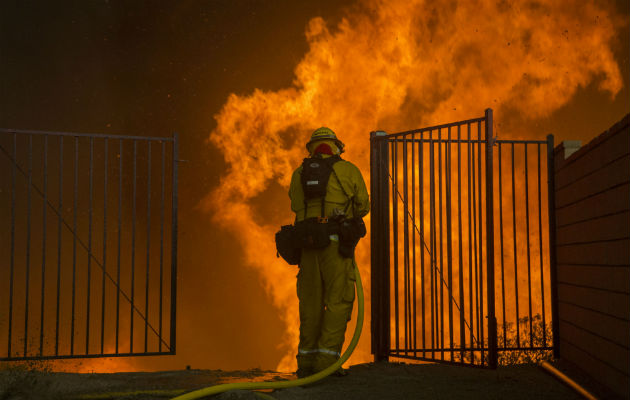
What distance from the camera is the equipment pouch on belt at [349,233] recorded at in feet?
17.6

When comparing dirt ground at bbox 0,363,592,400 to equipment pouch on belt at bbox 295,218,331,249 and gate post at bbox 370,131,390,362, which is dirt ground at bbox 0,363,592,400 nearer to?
gate post at bbox 370,131,390,362

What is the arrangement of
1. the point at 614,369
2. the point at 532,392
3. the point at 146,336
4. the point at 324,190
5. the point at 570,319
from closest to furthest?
the point at 614,369, the point at 532,392, the point at 324,190, the point at 570,319, the point at 146,336

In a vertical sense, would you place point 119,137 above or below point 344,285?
above

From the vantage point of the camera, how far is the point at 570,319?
5.92m

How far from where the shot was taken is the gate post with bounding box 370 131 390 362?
6406 mm

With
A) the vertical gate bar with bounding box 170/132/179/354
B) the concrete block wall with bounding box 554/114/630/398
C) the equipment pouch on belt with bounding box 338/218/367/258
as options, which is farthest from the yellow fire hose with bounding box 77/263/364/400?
the concrete block wall with bounding box 554/114/630/398

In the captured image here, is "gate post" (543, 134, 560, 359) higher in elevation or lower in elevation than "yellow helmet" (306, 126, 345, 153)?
lower

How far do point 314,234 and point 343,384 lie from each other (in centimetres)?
142

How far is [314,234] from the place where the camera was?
538 centimetres

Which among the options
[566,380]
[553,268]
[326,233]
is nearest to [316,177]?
[326,233]

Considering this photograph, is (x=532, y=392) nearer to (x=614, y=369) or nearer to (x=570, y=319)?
(x=614, y=369)

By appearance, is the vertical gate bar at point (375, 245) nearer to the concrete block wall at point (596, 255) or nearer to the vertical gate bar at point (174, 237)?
the concrete block wall at point (596, 255)

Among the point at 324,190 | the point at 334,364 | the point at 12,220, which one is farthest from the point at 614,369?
the point at 12,220

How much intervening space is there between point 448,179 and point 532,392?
87.9 inches
